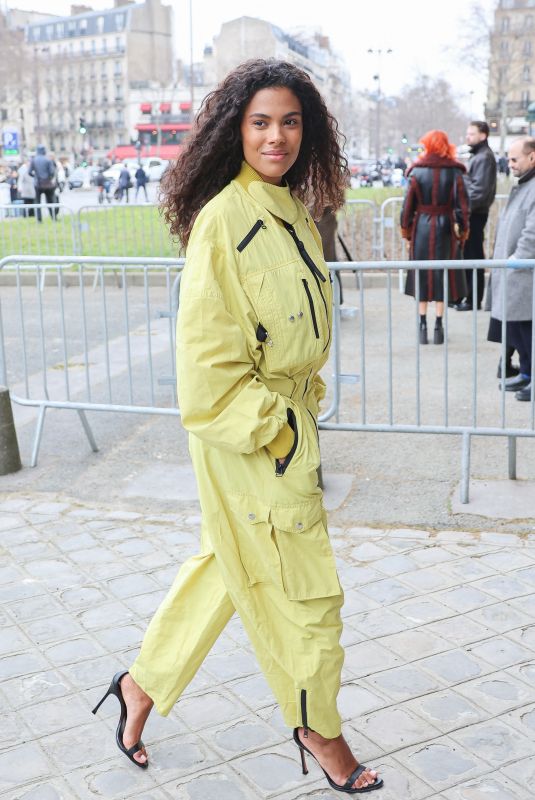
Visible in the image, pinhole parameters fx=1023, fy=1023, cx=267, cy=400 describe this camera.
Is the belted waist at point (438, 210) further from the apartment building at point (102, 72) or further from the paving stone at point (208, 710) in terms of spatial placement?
the apartment building at point (102, 72)

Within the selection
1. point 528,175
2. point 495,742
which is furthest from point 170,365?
point 495,742

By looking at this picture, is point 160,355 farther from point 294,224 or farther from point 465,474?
point 294,224

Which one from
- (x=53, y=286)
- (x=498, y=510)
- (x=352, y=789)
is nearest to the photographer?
(x=352, y=789)

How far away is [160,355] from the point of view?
355 inches

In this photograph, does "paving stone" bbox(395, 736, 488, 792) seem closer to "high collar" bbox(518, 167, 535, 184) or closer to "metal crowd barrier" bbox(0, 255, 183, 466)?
"metal crowd barrier" bbox(0, 255, 183, 466)

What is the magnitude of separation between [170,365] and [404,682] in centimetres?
384

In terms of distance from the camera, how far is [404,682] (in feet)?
11.2

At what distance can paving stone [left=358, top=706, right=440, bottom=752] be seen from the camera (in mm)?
3059

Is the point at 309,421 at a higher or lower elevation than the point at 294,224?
lower

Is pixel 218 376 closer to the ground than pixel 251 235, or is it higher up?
closer to the ground

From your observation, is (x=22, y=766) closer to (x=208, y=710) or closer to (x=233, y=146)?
(x=208, y=710)

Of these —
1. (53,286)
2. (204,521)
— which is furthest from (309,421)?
(53,286)

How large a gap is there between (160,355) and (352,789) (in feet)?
21.4

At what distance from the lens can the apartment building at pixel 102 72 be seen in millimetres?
130750
